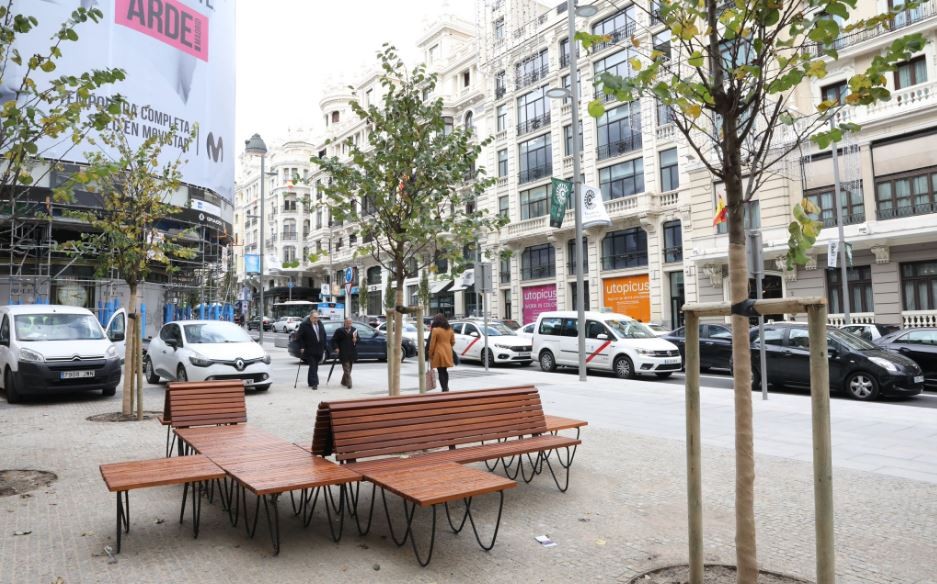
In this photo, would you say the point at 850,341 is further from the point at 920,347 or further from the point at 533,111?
the point at 533,111

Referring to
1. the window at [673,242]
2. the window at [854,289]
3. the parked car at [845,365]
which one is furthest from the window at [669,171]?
the parked car at [845,365]

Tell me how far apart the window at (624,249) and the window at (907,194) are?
11.8 metres

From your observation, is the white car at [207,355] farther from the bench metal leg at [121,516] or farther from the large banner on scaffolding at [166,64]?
the large banner on scaffolding at [166,64]

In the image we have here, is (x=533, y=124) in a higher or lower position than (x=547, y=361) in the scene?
higher

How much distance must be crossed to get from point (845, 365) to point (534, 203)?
96.3ft

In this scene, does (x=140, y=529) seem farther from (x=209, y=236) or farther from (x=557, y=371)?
(x=209, y=236)

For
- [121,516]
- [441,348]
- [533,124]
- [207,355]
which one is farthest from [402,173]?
[533,124]

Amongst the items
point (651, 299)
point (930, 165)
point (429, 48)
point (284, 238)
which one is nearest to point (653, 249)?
point (651, 299)

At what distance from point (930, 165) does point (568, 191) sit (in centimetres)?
1482

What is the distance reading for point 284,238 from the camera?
77562mm

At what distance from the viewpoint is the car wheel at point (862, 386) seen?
12.5 m

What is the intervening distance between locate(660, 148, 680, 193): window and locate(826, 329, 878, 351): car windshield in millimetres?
20839

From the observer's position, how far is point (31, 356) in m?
11.8

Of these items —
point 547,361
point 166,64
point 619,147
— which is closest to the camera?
point 547,361
